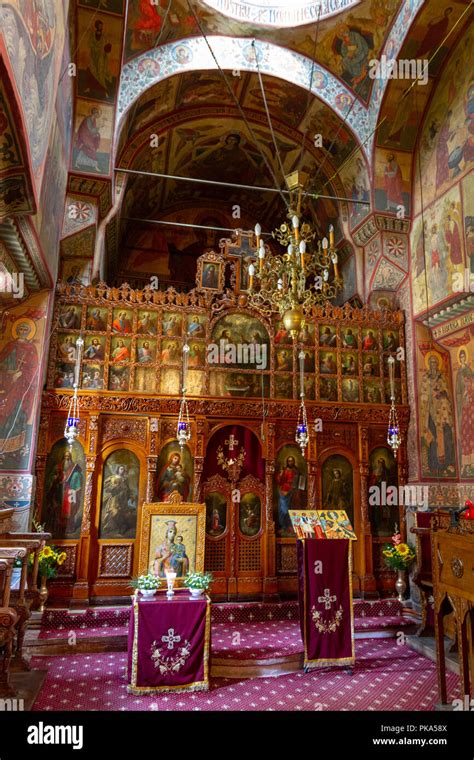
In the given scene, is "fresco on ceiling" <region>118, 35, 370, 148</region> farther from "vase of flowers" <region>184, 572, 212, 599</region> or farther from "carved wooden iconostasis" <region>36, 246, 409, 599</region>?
"vase of flowers" <region>184, 572, 212, 599</region>

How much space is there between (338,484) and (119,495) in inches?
164

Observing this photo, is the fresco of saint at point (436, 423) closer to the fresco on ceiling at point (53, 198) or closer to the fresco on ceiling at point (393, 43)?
the fresco on ceiling at point (393, 43)

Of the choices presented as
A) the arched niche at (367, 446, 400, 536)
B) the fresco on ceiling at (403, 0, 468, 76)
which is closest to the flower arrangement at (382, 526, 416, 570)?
the arched niche at (367, 446, 400, 536)

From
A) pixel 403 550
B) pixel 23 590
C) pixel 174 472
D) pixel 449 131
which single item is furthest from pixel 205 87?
pixel 23 590

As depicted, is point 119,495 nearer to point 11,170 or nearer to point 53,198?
point 53,198

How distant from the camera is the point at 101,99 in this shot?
375 inches

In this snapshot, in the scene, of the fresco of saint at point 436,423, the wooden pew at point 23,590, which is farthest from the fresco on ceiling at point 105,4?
the wooden pew at point 23,590

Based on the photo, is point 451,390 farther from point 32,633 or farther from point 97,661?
point 32,633

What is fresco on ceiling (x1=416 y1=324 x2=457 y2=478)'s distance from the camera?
9.62 m

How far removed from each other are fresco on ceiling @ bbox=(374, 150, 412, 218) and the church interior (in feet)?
0.23

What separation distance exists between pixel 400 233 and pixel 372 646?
26.4ft

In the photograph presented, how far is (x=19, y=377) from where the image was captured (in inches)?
326

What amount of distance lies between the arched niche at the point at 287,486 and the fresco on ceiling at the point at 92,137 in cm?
642
